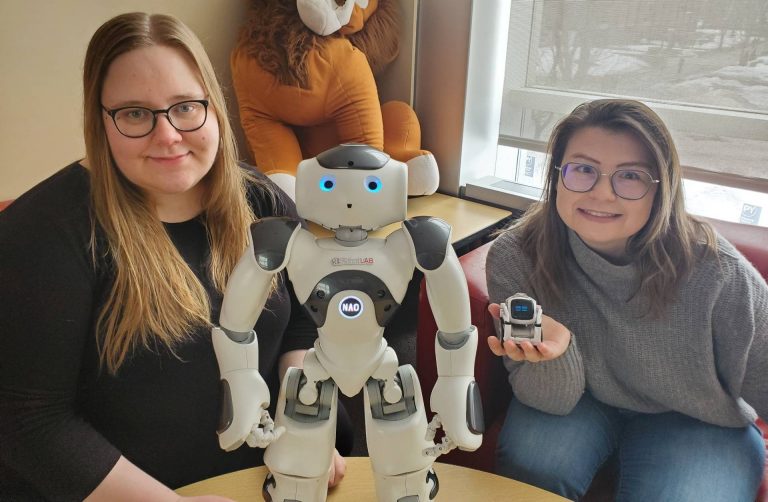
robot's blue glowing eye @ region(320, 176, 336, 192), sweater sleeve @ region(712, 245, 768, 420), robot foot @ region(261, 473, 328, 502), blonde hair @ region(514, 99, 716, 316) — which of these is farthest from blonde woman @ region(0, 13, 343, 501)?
sweater sleeve @ region(712, 245, 768, 420)

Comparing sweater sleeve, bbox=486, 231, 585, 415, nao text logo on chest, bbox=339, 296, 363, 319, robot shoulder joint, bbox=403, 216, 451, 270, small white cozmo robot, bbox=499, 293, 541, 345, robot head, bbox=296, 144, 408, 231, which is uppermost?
robot head, bbox=296, 144, 408, 231

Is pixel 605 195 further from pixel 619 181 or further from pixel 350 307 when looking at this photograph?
pixel 350 307

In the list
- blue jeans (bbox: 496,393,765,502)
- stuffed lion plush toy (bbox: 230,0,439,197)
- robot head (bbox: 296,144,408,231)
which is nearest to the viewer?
robot head (bbox: 296,144,408,231)

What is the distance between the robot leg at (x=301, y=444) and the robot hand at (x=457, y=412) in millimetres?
123

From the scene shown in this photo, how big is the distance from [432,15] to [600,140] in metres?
1.09

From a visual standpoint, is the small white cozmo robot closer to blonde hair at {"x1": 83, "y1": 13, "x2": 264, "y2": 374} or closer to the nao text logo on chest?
the nao text logo on chest

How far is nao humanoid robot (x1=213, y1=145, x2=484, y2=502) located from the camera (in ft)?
2.02

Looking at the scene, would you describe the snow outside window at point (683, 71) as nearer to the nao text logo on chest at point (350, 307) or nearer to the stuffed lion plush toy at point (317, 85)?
the stuffed lion plush toy at point (317, 85)

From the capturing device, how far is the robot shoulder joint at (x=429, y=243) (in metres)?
0.62

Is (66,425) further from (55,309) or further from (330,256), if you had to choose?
(330,256)

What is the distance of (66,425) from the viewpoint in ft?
2.34

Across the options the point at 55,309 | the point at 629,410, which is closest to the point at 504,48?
the point at 629,410

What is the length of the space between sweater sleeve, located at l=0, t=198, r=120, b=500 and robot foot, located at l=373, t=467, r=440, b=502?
0.34 metres

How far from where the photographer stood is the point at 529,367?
0.97 m
